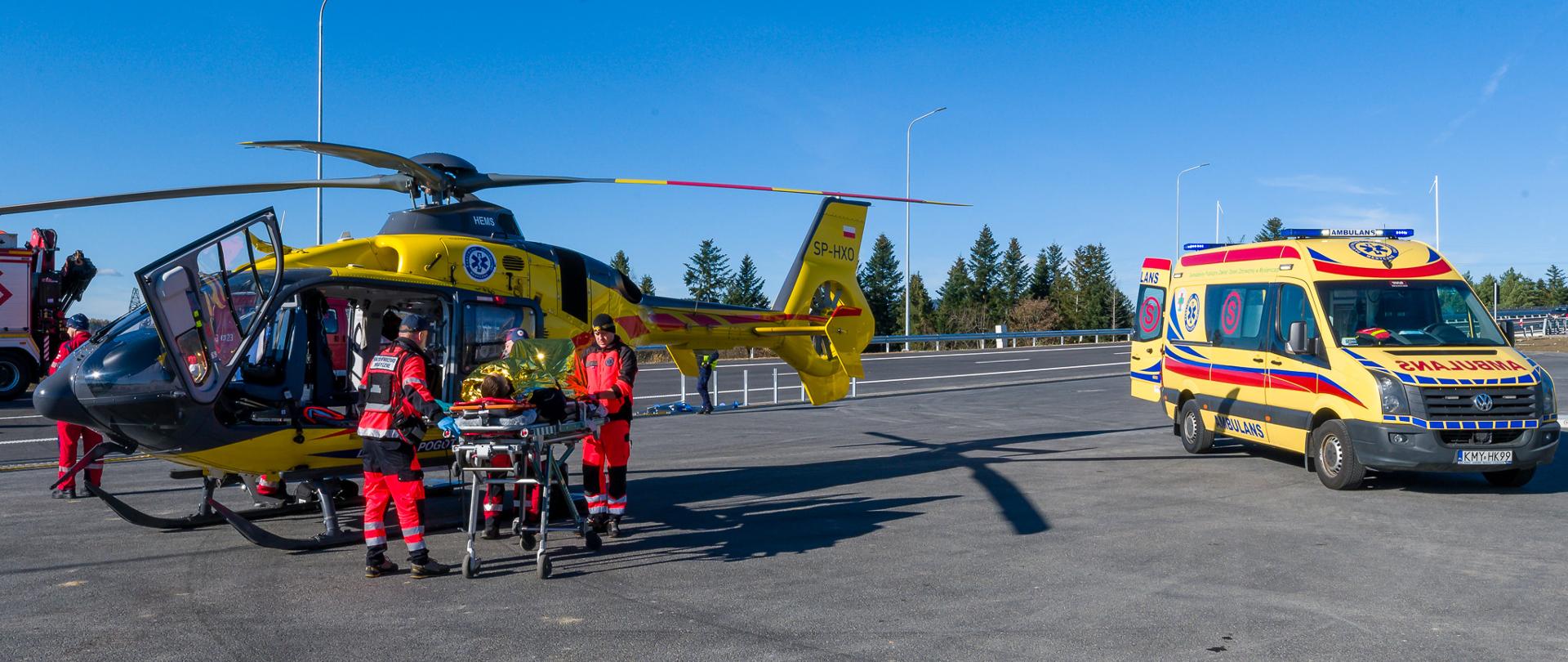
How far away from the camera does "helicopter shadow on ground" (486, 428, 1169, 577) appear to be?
7.48 m

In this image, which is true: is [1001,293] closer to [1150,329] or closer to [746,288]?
[746,288]

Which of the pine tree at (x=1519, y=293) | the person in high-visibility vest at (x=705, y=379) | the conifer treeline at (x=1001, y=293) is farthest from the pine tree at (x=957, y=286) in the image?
the person in high-visibility vest at (x=705, y=379)

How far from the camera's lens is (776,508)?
9227mm

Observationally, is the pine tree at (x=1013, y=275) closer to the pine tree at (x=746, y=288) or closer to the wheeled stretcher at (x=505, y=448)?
the pine tree at (x=746, y=288)

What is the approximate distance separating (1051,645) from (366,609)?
3811mm

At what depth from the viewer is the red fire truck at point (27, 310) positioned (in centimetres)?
2125

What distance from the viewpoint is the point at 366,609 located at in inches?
235

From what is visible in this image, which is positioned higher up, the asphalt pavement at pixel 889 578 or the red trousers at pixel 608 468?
the red trousers at pixel 608 468

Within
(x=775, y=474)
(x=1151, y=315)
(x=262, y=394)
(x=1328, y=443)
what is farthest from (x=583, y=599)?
(x=1151, y=315)

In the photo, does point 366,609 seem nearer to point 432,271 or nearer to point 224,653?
point 224,653

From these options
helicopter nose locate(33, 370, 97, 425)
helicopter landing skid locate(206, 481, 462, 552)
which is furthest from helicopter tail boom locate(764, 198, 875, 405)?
helicopter nose locate(33, 370, 97, 425)

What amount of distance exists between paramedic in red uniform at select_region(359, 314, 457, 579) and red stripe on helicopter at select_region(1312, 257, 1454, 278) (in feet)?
27.7

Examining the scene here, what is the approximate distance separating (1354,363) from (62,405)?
33.9ft

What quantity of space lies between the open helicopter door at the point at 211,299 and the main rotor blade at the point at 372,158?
51 cm
